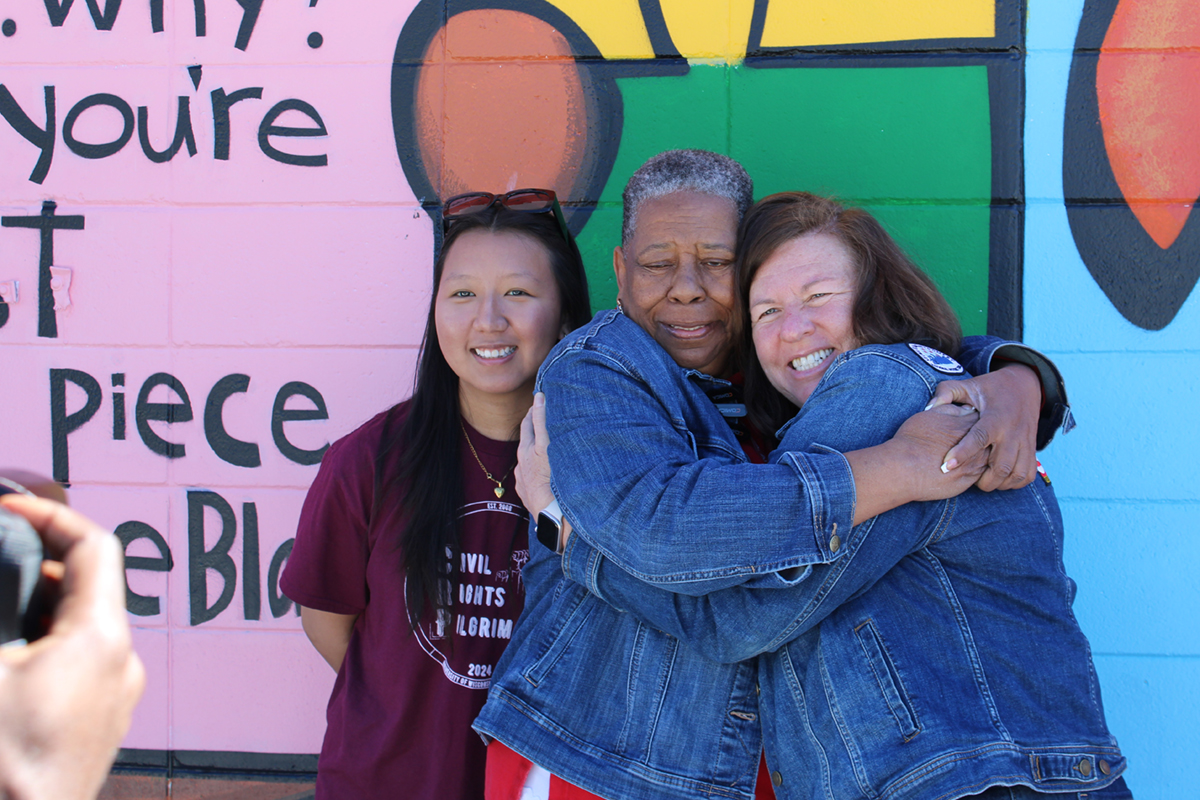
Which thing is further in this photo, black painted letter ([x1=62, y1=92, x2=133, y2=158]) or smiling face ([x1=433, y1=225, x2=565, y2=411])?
black painted letter ([x1=62, y1=92, x2=133, y2=158])

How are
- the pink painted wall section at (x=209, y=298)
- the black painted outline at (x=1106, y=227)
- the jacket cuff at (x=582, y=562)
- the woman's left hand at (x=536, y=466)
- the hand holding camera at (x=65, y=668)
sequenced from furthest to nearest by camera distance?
the pink painted wall section at (x=209, y=298)
the black painted outline at (x=1106, y=227)
the woman's left hand at (x=536, y=466)
the jacket cuff at (x=582, y=562)
the hand holding camera at (x=65, y=668)

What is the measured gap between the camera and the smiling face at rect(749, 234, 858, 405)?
151cm

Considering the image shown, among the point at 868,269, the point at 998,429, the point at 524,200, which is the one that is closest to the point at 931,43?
the point at 868,269

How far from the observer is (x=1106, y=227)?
221 centimetres

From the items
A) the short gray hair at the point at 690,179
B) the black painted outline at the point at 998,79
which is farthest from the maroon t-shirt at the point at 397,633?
the black painted outline at the point at 998,79

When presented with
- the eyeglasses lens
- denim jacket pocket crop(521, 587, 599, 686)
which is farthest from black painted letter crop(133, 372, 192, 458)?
denim jacket pocket crop(521, 587, 599, 686)

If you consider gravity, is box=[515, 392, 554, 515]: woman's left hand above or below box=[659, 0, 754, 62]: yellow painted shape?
below

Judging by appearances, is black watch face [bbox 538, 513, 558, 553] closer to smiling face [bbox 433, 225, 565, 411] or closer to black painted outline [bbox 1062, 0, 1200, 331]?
smiling face [bbox 433, 225, 565, 411]

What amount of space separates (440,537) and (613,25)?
5.13ft

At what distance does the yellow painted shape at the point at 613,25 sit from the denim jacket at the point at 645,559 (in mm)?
1140

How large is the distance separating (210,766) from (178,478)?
2.96 ft

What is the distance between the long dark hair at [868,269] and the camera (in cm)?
150

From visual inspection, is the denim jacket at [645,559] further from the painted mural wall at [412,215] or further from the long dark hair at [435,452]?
the painted mural wall at [412,215]

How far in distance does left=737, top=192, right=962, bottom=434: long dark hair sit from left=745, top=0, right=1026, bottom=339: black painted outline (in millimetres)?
800
